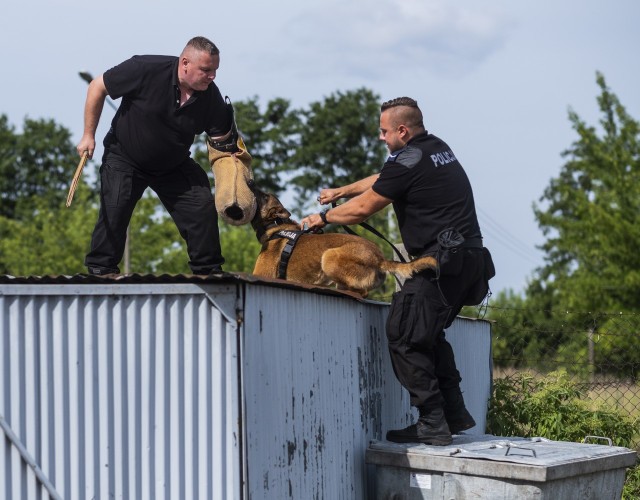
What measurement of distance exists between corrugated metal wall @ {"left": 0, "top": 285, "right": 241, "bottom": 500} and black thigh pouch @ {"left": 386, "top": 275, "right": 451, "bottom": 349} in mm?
1605

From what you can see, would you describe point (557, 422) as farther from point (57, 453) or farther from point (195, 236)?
point (57, 453)

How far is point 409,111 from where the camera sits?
232 inches

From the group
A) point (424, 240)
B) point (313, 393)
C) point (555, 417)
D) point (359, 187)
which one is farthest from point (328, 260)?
point (555, 417)

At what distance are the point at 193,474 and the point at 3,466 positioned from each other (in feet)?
2.67

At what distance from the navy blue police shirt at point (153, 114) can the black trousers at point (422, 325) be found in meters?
1.63

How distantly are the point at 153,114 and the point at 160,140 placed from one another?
160 millimetres

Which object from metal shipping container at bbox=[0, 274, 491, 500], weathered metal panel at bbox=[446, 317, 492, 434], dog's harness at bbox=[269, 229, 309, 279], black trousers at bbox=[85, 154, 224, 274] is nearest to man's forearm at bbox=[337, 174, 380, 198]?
dog's harness at bbox=[269, 229, 309, 279]

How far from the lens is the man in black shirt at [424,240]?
5.66m

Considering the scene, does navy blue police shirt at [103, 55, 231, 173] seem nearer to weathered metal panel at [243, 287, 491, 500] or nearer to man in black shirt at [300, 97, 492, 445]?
man in black shirt at [300, 97, 492, 445]

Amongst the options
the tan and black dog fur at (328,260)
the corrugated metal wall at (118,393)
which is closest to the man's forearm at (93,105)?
the tan and black dog fur at (328,260)

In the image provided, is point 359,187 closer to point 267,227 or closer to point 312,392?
point 267,227

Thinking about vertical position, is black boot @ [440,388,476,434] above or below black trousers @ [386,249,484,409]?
below

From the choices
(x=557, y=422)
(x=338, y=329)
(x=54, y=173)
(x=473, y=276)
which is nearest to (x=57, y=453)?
(x=338, y=329)

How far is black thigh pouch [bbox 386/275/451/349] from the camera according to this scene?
18.4 ft
